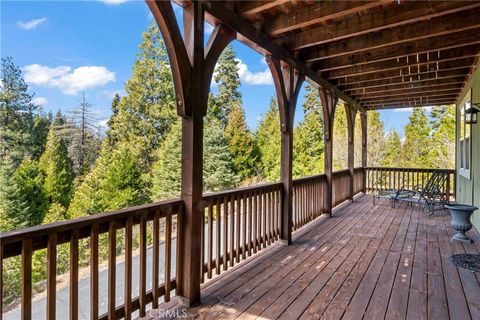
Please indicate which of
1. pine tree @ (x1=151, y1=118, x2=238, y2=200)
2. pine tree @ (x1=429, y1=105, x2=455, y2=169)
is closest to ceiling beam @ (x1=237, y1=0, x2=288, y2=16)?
pine tree @ (x1=429, y1=105, x2=455, y2=169)

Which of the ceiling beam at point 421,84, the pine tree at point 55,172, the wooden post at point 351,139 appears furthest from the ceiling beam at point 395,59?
the pine tree at point 55,172

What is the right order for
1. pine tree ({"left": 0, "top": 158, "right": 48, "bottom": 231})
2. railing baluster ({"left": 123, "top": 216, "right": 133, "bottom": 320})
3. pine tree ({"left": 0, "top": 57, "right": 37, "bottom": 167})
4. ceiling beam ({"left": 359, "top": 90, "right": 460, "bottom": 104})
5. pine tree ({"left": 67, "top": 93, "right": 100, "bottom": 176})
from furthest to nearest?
1. pine tree ({"left": 67, "top": 93, "right": 100, "bottom": 176})
2. pine tree ({"left": 0, "top": 57, "right": 37, "bottom": 167})
3. pine tree ({"left": 0, "top": 158, "right": 48, "bottom": 231})
4. ceiling beam ({"left": 359, "top": 90, "right": 460, "bottom": 104})
5. railing baluster ({"left": 123, "top": 216, "right": 133, "bottom": 320})

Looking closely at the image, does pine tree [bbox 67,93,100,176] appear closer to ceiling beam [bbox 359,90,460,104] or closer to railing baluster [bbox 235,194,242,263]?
ceiling beam [bbox 359,90,460,104]

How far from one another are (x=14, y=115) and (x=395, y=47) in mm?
23761

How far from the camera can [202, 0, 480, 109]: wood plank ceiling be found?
9.92 ft

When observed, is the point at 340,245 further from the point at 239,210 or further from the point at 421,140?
the point at 421,140

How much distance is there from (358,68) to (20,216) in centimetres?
2127

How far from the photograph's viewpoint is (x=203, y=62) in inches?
104

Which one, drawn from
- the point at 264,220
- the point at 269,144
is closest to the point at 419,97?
the point at 264,220

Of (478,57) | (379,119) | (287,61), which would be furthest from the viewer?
(379,119)

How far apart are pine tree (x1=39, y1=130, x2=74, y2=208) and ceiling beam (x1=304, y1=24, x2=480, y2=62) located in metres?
21.6

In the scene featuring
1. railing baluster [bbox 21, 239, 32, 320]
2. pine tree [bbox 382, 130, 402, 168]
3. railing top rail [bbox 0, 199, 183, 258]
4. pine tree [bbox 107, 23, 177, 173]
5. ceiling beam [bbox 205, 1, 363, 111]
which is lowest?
railing baluster [bbox 21, 239, 32, 320]

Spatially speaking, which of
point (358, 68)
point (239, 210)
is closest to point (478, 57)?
point (358, 68)

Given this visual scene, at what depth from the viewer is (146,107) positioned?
24.1m
